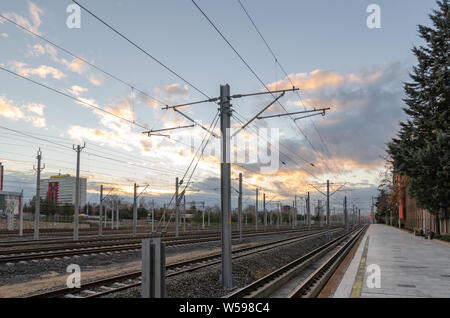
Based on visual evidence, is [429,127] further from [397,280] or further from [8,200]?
[8,200]

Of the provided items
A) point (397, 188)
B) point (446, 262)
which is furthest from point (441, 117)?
point (397, 188)

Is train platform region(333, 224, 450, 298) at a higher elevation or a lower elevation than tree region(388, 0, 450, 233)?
lower

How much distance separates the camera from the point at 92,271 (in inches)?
632

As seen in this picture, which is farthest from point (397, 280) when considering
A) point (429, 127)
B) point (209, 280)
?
point (429, 127)

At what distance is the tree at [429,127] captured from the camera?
28719 millimetres

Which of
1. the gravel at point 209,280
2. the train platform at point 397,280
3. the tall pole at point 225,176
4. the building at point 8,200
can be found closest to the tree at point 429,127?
the train platform at point 397,280

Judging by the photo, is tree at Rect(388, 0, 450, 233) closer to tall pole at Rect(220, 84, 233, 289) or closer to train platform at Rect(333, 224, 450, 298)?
train platform at Rect(333, 224, 450, 298)

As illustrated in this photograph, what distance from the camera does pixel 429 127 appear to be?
32469mm

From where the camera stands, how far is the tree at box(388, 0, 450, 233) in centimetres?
2872

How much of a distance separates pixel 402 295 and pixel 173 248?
18.3m

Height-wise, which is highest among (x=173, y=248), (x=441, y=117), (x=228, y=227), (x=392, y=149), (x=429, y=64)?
(x=429, y=64)

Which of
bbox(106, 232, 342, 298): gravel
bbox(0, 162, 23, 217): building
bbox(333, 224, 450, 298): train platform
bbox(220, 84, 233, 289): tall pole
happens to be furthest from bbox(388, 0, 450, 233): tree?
bbox(0, 162, 23, 217): building
